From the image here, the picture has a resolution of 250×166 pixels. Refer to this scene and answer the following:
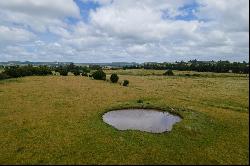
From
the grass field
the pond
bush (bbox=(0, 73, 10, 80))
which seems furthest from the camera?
bush (bbox=(0, 73, 10, 80))

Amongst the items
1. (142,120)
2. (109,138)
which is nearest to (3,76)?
(142,120)

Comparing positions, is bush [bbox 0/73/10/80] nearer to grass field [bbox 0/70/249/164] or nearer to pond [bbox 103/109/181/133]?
grass field [bbox 0/70/249/164]

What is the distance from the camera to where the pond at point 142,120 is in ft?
118

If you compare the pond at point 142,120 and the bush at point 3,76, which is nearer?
the pond at point 142,120

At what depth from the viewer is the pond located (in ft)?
118

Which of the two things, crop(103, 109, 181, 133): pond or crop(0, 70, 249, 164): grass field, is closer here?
crop(0, 70, 249, 164): grass field

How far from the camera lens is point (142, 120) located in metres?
39.8

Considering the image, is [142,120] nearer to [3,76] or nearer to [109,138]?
[109,138]

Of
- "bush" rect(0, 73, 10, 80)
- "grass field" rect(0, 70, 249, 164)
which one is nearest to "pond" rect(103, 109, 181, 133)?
"grass field" rect(0, 70, 249, 164)

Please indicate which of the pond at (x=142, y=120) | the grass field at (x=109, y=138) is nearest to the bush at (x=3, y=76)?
the grass field at (x=109, y=138)

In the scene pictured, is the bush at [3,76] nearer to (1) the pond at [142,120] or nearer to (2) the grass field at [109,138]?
(2) the grass field at [109,138]

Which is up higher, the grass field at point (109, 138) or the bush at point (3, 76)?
the bush at point (3, 76)

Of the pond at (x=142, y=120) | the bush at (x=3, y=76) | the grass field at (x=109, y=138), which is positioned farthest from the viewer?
the bush at (x=3, y=76)

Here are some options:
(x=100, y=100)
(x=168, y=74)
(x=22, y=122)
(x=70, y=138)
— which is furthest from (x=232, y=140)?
(x=168, y=74)
